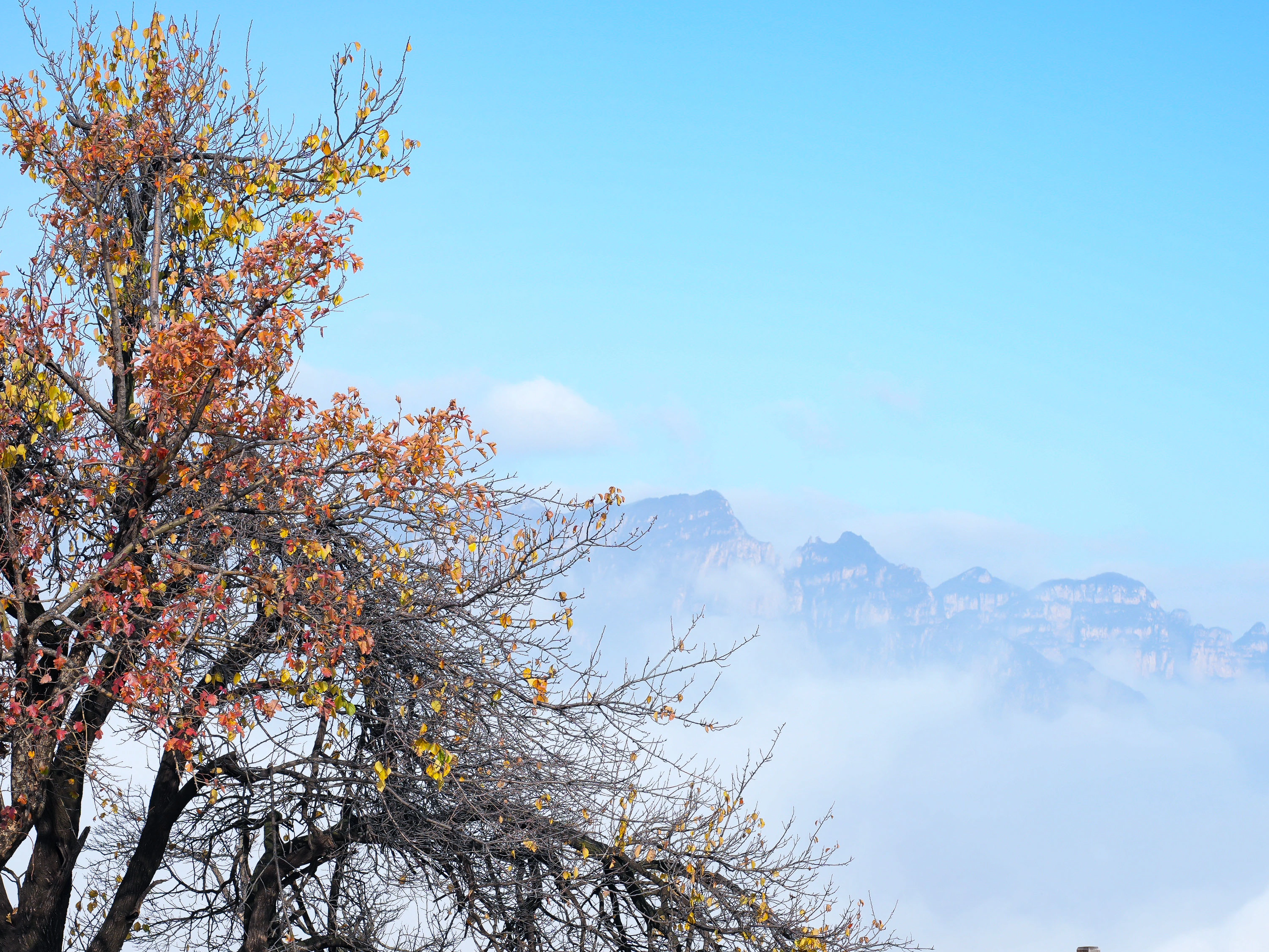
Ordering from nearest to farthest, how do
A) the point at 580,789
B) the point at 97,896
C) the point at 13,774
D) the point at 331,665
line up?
the point at 331,665 < the point at 13,774 < the point at 580,789 < the point at 97,896

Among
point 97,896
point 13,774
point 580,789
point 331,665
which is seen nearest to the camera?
point 331,665

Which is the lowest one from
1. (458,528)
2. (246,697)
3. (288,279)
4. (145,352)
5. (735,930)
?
(735,930)

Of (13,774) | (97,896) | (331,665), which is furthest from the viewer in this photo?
(97,896)

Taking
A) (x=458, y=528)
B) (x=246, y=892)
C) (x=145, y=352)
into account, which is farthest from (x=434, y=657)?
(x=145, y=352)

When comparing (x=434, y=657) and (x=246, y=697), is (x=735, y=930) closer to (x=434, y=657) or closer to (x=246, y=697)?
(x=434, y=657)

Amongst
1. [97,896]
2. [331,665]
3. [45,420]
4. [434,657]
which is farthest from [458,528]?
[97,896]

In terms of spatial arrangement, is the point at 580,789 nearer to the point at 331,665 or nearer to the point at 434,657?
the point at 434,657

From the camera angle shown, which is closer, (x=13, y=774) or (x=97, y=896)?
(x=13, y=774)

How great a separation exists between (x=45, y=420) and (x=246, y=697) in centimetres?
349

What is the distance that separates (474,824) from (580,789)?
1132 mm

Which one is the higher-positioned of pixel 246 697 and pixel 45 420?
pixel 45 420

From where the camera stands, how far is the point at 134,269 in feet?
39.2

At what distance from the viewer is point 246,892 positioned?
1131 centimetres

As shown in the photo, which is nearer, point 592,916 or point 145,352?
point 145,352
